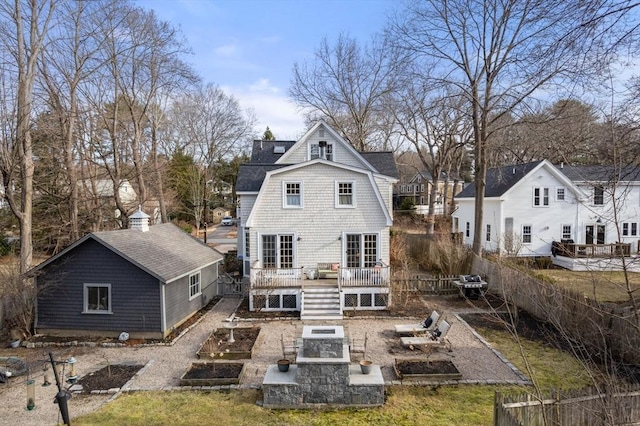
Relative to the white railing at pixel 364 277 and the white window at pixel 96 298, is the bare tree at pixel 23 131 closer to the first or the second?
the white window at pixel 96 298

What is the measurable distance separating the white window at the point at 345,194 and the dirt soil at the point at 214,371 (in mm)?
8995

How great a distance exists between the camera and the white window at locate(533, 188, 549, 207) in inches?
1082

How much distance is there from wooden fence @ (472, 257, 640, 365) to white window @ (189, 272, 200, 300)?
37.6 feet

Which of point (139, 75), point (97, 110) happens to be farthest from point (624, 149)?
point (139, 75)

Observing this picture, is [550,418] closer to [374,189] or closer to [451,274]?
[374,189]

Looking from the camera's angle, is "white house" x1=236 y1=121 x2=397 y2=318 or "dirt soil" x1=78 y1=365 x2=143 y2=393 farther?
"white house" x1=236 y1=121 x2=397 y2=318

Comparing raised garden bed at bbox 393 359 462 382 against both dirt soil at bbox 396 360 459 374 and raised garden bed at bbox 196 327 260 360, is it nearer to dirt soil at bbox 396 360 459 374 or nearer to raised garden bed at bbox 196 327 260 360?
dirt soil at bbox 396 360 459 374

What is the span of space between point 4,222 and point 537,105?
34534 millimetres

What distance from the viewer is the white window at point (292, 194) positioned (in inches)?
699

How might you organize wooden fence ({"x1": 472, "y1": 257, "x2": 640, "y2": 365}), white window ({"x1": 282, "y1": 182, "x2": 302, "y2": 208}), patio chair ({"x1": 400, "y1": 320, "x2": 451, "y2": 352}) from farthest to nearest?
white window ({"x1": 282, "y1": 182, "x2": 302, "y2": 208}) → patio chair ({"x1": 400, "y1": 320, "x2": 451, "y2": 352}) → wooden fence ({"x1": 472, "y1": 257, "x2": 640, "y2": 365})

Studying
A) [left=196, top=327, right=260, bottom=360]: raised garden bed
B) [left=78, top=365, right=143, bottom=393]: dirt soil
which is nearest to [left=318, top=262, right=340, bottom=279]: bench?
[left=196, top=327, right=260, bottom=360]: raised garden bed

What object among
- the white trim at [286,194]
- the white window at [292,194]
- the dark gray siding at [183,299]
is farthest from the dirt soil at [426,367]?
the white window at [292,194]

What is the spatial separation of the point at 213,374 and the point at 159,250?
266 inches

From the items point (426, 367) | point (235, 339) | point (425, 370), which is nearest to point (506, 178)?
point (426, 367)
